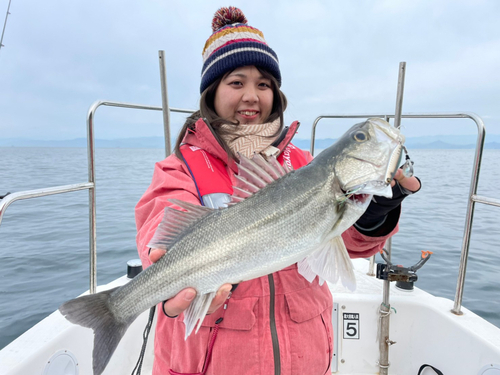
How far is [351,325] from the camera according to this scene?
375cm

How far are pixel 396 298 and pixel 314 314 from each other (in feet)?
7.19

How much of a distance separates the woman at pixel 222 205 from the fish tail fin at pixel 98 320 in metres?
0.29

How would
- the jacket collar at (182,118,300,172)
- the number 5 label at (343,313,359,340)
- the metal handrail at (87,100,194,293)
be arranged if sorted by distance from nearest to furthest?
the jacket collar at (182,118,300,172) → the metal handrail at (87,100,194,293) → the number 5 label at (343,313,359,340)

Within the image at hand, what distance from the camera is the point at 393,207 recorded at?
6.54 ft

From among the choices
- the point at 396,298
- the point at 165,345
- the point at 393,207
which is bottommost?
the point at 396,298

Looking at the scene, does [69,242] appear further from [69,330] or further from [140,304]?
[140,304]

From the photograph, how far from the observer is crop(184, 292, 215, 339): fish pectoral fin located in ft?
5.32

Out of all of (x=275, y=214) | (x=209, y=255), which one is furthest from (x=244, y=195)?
(x=209, y=255)

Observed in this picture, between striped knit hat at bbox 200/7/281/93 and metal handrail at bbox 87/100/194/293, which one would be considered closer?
striped knit hat at bbox 200/7/281/93

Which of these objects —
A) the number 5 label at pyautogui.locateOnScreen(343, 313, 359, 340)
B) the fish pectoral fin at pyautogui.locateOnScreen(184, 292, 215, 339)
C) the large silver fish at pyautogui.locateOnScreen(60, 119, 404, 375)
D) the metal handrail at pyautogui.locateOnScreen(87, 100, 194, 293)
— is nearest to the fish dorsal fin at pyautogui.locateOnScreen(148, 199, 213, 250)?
the large silver fish at pyautogui.locateOnScreen(60, 119, 404, 375)

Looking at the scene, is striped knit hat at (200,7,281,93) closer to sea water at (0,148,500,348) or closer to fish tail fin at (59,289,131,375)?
fish tail fin at (59,289,131,375)

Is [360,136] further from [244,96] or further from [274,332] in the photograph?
[274,332]

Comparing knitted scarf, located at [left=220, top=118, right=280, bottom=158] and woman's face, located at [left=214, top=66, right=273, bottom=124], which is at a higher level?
woman's face, located at [left=214, top=66, right=273, bottom=124]

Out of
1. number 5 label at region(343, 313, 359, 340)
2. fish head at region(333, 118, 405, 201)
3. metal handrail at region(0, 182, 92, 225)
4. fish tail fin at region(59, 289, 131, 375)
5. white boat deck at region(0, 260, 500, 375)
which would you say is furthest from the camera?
number 5 label at region(343, 313, 359, 340)
